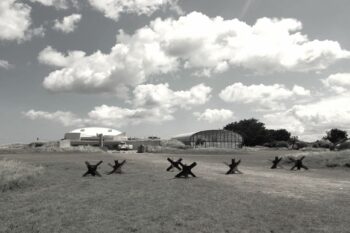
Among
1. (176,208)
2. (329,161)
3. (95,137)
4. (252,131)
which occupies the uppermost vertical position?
(252,131)

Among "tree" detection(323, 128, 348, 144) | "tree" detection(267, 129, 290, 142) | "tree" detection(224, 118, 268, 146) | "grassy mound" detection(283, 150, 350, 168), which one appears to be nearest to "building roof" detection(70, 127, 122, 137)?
"tree" detection(224, 118, 268, 146)

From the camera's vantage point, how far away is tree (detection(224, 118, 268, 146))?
149750 mm

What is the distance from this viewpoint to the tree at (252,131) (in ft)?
491

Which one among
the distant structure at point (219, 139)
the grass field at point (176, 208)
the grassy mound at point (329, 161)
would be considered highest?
the distant structure at point (219, 139)

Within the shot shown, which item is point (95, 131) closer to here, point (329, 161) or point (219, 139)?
point (219, 139)

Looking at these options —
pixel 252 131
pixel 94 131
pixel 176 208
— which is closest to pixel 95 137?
pixel 94 131

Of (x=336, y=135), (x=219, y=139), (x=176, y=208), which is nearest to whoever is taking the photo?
(x=176, y=208)

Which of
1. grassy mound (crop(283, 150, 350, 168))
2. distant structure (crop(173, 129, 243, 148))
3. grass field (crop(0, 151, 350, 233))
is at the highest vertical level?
distant structure (crop(173, 129, 243, 148))

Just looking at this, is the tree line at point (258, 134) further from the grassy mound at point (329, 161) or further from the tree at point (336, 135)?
the grassy mound at point (329, 161)

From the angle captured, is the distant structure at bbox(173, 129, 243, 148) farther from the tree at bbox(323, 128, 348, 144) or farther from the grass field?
the grass field

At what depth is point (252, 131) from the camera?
502 feet

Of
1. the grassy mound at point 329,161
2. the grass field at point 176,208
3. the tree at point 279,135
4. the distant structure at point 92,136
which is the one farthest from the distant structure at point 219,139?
the grass field at point 176,208

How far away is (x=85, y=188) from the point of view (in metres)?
17.4

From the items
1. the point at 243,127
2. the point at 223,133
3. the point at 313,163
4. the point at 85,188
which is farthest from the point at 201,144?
the point at 85,188
